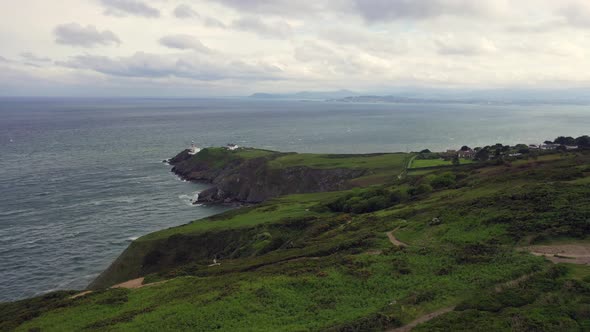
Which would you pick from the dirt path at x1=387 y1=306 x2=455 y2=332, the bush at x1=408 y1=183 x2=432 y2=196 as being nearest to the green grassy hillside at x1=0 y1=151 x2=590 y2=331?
the dirt path at x1=387 y1=306 x2=455 y2=332

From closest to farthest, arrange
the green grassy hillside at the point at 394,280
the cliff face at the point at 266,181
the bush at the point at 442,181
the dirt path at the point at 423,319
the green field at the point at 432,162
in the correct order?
the dirt path at the point at 423,319 → the green grassy hillside at the point at 394,280 → the bush at the point at 442,181 → the green field at the point at 432,162 → the cliff face at the point at 266,181

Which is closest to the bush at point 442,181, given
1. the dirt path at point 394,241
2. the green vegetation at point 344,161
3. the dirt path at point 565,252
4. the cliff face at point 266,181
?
the dirt path at point 394,241

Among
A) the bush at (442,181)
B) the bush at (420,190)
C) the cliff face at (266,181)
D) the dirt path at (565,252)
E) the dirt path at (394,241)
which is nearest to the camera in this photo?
the dirt path at (565,252)

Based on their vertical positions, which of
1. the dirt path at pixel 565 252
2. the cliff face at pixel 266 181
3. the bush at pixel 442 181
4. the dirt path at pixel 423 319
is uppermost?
the dirt path at pixel 565 252

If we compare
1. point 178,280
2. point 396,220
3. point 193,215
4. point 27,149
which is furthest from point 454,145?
point 27,149

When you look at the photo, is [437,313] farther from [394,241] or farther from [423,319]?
[394,241]

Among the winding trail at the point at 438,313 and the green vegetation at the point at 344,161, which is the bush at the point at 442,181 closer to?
the green vegetation at the point at 344,161

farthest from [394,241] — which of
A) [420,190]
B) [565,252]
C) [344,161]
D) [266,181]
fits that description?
[344,161]
